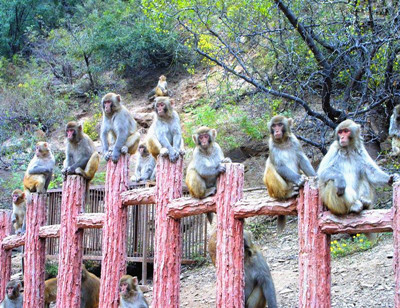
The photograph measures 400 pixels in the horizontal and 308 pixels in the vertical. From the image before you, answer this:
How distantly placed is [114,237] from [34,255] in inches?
83.0

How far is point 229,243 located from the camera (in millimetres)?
6719

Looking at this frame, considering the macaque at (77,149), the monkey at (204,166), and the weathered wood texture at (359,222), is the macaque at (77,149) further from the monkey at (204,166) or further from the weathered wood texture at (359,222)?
the weathered wood texture at (359,222)

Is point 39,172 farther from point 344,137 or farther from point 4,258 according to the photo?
point 344,137

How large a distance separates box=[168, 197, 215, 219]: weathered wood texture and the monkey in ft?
0.40

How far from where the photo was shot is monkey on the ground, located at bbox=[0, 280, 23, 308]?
32.2 feet

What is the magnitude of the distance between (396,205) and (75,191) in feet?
17.1

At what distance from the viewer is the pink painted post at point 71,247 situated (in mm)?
8523

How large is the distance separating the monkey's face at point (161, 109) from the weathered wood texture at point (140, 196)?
5.36 ft

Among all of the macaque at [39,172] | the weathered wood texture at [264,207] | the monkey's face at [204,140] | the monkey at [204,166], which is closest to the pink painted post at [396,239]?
the weathered wood texture at [264,207]

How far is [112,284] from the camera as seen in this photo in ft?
25.9

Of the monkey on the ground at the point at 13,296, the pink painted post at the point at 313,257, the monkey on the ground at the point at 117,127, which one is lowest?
the monkey on the ground at the point at 13,296

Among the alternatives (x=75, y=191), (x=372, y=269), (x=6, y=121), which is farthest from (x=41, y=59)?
(x=372, y=269)

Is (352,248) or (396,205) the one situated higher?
(396,205)

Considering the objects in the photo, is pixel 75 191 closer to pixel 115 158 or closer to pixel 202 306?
pixel 115 158
